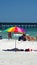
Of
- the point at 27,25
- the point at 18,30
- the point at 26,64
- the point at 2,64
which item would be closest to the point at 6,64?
the point at 2,64

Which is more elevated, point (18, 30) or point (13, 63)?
point (18, 30)

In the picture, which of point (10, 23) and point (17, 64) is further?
point (10, 23)

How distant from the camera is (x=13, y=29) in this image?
30.4 ft

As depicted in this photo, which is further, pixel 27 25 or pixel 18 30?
pixel 27 25

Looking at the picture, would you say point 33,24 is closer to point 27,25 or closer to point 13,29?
point 27,25

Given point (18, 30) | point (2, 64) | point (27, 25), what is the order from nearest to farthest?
point (2, 64)
point (18, 30)
point (27, 25)

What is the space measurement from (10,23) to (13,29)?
2531 inches

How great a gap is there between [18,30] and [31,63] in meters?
3.33

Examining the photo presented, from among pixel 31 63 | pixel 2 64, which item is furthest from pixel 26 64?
pixel 2 64

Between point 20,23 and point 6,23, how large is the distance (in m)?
4.70

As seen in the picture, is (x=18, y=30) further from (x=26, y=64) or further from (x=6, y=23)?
(x=6, y=23)

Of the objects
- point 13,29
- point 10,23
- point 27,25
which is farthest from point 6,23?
point 13,29

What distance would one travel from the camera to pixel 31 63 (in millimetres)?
6027

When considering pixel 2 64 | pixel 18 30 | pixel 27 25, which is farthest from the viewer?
pixel 27 25
